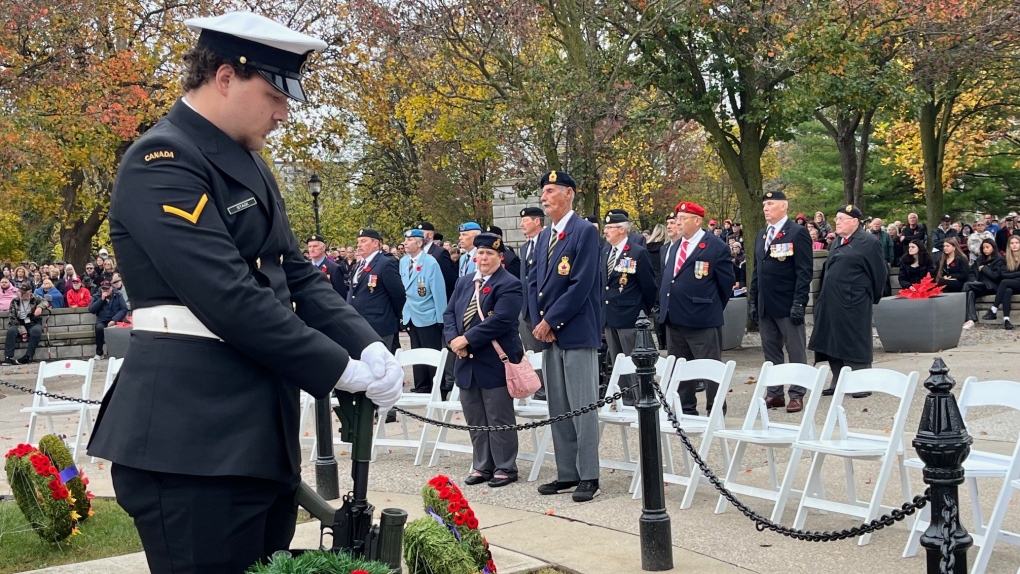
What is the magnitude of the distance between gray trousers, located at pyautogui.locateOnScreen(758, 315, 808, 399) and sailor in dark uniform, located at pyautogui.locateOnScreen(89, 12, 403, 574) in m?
8.74

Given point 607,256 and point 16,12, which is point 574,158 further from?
point 16,12

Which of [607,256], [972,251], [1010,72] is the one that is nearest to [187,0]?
[607,256]

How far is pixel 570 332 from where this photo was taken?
776 centimetres

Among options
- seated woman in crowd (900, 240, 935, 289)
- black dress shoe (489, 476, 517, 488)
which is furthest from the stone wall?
black dress shoe (489, 476, 517, 488)

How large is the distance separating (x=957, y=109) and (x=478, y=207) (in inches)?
627

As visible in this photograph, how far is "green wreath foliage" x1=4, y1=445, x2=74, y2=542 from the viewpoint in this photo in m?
6.65

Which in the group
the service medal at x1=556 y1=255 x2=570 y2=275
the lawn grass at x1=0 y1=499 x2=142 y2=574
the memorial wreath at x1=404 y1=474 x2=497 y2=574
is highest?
the service medal at x1=556 y1=255 x2=570 y2=275

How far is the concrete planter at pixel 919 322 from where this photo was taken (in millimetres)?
14789

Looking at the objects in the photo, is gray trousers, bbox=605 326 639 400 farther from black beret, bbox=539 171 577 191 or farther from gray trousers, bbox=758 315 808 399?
black beret, bbox=539 171 577 191

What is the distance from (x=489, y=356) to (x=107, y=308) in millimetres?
15445

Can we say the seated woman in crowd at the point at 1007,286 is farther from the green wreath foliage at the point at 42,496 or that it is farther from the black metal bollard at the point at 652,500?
the green wreath foliage at the point at 42,496

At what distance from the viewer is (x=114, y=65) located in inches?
829

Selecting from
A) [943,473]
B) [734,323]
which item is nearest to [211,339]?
[943,473]

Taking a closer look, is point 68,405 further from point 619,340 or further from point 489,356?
point 619,340
